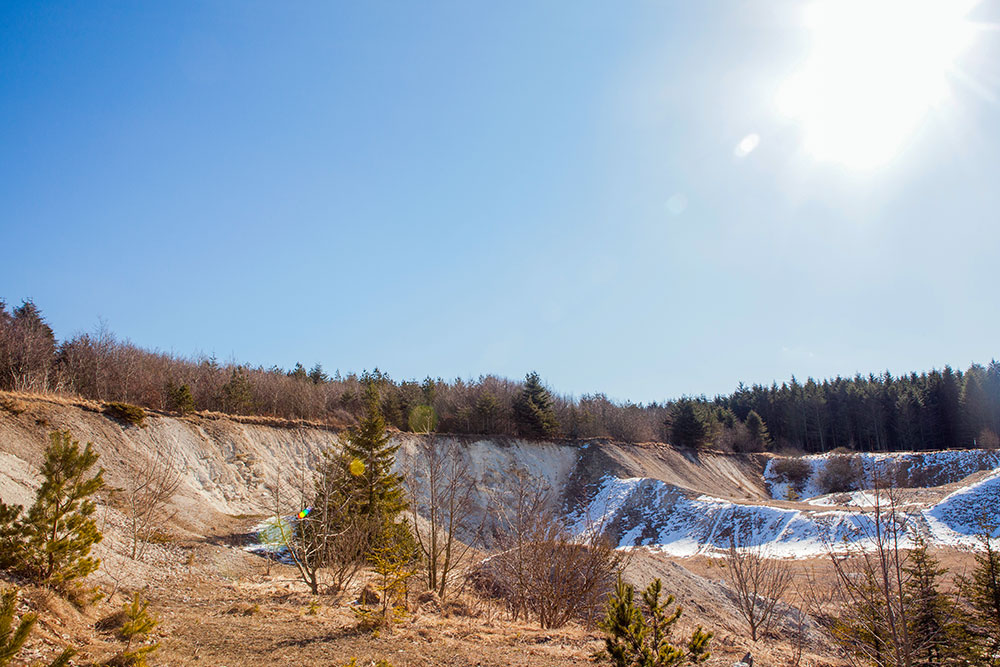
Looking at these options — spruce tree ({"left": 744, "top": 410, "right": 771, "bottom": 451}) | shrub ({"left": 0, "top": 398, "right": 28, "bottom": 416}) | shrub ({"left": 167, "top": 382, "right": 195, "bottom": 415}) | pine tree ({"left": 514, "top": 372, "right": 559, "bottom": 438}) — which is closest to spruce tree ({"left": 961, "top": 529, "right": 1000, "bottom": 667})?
shrub ({"left": 0, "top": 398, "right": 28, "bottom": 416})

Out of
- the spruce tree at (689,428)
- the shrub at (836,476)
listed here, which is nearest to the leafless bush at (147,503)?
the spruce tree at (689,428)

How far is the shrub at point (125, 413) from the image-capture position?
84.4 ft

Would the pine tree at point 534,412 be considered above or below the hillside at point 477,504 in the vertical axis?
above

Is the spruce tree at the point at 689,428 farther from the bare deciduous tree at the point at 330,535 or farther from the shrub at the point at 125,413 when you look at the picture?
the shrub at the point at 125,413

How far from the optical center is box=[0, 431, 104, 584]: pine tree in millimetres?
8375

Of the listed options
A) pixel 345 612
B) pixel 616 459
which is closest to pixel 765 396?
pixel 616 459

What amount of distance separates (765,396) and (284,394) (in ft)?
254

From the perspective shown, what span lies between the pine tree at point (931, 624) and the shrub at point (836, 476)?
159 ft

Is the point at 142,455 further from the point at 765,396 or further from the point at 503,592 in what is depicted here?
the point at 765,396

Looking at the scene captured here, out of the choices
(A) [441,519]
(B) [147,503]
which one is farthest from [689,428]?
(B) [147,503]

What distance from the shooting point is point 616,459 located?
47375 mm

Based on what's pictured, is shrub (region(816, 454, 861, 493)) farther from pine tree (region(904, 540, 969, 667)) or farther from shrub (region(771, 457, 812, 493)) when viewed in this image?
pine tree (region(904, 540, 969, 667))

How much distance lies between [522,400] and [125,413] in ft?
108

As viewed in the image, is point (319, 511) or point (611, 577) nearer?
point (319, 511)
